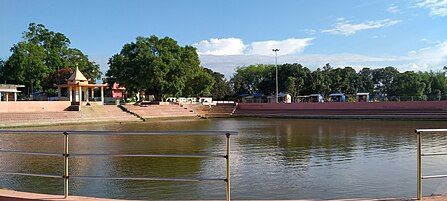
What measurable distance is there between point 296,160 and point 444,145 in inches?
296

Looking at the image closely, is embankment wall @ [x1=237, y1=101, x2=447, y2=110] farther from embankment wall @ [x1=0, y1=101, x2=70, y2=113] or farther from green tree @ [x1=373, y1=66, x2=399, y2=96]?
green tree @ [x1=373, y1=66, x2=399, y2=96]

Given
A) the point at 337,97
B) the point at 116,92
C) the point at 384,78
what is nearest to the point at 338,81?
the point at 337,97

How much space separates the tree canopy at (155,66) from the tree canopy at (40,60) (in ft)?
36.4

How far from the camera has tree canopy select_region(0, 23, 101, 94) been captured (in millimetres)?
55031

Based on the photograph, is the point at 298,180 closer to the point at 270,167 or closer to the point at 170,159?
the point at 270,167

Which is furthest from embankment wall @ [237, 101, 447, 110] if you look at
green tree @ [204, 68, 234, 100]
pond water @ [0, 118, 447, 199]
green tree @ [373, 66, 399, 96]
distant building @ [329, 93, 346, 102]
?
green tree @ [373, 66, 399, 96]

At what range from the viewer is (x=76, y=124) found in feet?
118

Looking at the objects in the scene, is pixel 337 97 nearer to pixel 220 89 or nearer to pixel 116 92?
pixel 220 89

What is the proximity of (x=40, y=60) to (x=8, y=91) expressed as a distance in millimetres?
9849

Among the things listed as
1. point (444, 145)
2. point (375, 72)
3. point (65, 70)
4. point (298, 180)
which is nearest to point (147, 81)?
point (65, 70)

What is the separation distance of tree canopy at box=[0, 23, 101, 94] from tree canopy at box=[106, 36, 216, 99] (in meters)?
11.1

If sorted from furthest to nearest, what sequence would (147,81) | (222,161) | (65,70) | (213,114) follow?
1. (65,70)
2. (213,114)
3. (147,81)
4. (222,161)

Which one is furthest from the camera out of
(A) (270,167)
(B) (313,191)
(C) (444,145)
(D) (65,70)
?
(D) (65,70)

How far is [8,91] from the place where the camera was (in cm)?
4766
